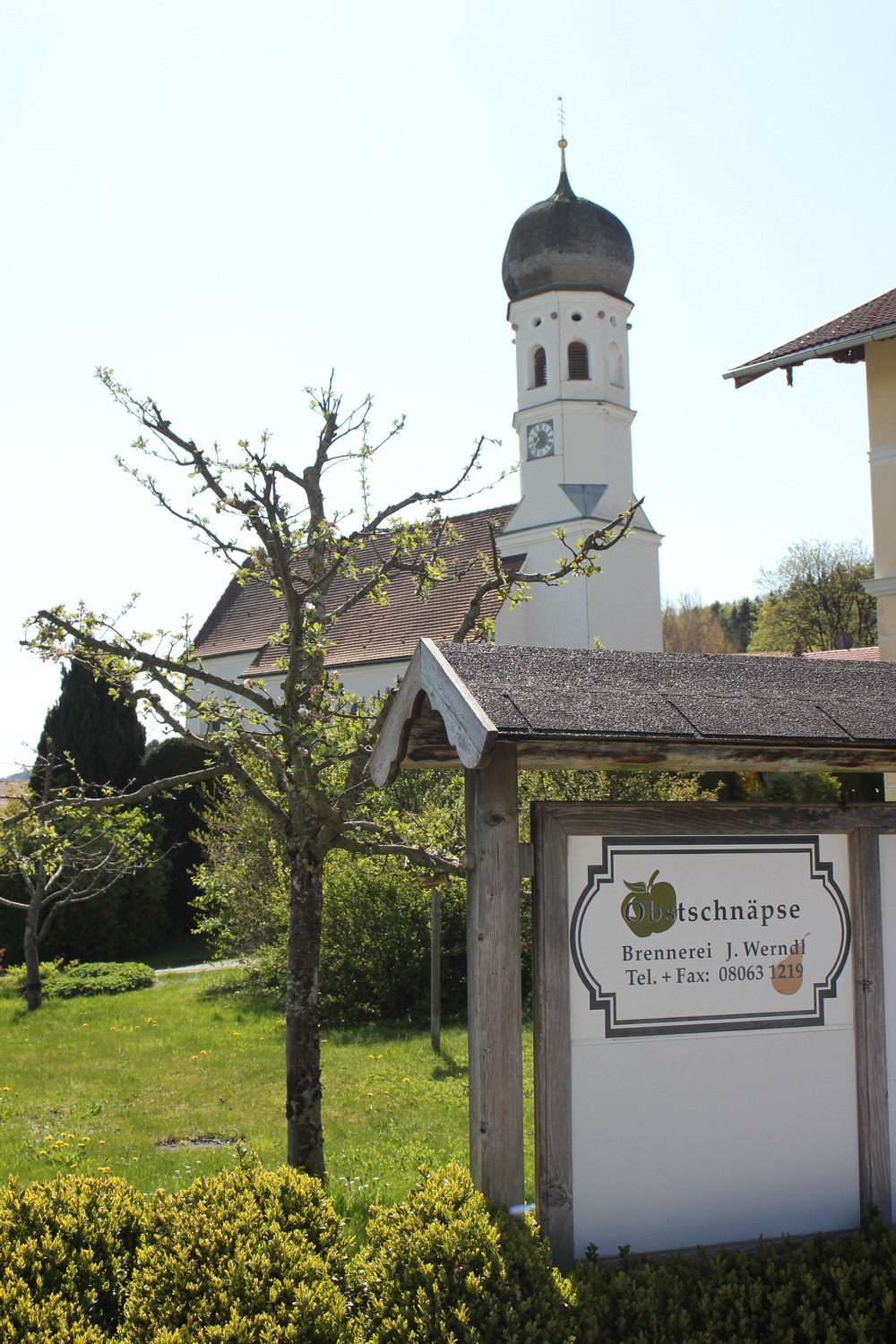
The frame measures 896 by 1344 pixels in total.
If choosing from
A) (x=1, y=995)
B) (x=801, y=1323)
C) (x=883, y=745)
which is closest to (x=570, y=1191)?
(x=801, y=1323)

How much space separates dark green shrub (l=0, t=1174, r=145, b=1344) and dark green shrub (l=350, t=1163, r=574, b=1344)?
98cm

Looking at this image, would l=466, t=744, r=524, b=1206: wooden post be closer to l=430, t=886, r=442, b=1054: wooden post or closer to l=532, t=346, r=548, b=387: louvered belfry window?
l=430, t=886, r=442, b=1054: wooden post

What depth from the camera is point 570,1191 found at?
167 inches

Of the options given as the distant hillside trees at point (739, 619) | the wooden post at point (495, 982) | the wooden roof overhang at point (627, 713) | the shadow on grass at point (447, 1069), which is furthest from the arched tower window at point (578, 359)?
the distant hillside trees at point (739, 619)

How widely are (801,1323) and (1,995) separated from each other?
16015 mm

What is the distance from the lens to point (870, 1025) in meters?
4.67

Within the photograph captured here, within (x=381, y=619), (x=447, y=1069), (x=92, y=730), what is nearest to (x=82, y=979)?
(x=447, y=1069)

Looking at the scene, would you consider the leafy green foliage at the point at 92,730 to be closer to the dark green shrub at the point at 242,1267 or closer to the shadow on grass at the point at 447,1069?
the shadow on grass at the point at 447,1069

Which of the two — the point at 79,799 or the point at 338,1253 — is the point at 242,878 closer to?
the point at 79,799

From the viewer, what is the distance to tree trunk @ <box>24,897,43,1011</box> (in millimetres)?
15117

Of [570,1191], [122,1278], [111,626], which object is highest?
[111,626]

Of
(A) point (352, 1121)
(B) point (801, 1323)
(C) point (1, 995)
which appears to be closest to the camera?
(B) point (801, 1323)

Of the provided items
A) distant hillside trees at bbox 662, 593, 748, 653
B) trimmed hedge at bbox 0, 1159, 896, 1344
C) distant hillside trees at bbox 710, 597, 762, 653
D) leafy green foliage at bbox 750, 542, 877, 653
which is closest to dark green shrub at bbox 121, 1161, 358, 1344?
trimmed hedge at bbox 0, 1159, 896, 1344

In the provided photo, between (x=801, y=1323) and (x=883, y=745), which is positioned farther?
(x=883, y=745)
